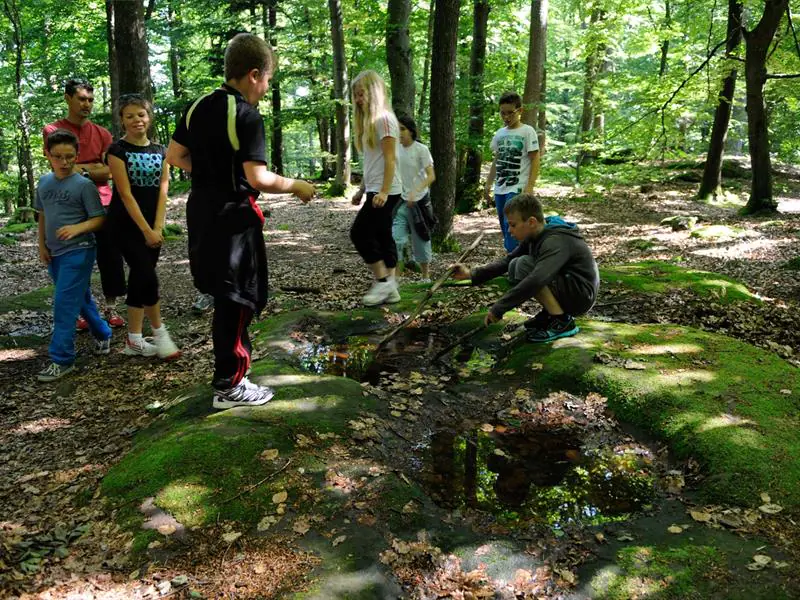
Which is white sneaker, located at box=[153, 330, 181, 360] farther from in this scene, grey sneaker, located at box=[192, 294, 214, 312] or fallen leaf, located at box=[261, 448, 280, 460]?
fallen leaf, located at box=[261, 448, 280, 460]

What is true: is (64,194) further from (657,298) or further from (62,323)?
(657,298)

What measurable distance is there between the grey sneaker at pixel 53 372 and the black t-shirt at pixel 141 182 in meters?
1.31

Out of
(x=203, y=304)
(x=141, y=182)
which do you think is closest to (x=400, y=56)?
(x=203, y=304)

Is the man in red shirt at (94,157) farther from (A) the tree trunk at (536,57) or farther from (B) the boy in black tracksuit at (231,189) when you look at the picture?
(A) the tree trunk at (536,57)

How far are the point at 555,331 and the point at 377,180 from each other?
7.87ft

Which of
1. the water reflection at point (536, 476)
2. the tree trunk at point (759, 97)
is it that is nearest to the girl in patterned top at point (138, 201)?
the water reflection at point (536, 476)

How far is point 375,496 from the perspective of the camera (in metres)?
2.92

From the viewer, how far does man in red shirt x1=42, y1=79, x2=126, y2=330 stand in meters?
5.26

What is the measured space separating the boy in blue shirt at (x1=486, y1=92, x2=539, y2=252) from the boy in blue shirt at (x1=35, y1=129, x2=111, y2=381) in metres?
4.57

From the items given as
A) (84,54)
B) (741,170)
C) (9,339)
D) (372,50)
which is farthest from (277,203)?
(741,170)

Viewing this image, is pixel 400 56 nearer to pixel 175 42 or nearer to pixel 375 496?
pixel 375 496

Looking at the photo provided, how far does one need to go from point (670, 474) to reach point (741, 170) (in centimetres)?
2106

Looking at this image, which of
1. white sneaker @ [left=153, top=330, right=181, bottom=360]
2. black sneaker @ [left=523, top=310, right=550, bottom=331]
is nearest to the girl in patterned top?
white sneaker @ [left=153, top=330, right=181, bottom=360]

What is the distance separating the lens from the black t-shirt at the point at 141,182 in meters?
4.69
